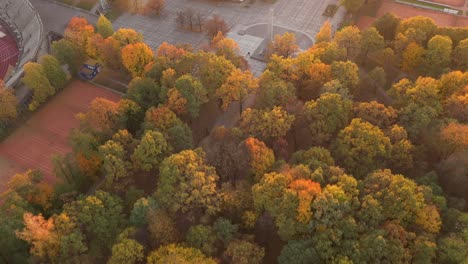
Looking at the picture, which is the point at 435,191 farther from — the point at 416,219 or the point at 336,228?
the point at 336,228

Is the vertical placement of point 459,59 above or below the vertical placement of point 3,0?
above

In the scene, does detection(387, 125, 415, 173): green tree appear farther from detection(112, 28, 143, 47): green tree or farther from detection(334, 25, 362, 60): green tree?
detection(112, 28, 143, 47): green tree

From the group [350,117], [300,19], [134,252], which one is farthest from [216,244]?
[300,19]

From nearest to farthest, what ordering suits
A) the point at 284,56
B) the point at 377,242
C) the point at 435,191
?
the point at 377,242 < the point at 435,191 < the point at 284,56

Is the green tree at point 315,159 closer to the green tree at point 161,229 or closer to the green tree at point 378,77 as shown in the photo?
the green tree at point 161,229

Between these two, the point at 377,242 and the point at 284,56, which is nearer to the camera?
the point at 377,242

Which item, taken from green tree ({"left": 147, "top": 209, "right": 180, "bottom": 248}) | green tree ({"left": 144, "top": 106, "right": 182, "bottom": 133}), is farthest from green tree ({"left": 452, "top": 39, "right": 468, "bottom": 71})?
green tree ({"left": 147, "top": 209, "right": 180, "bottom": 248})
